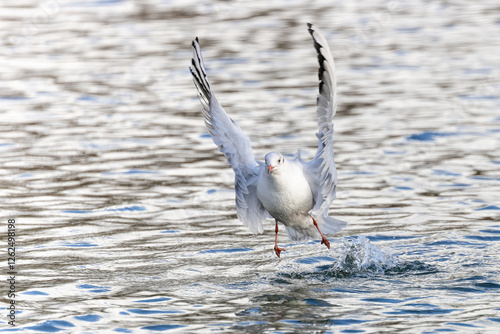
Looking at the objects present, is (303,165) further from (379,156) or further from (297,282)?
(379,156)

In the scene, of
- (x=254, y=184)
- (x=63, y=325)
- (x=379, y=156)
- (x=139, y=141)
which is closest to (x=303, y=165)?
(x=254, y=184)

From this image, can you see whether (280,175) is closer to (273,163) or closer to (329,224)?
(273,163)

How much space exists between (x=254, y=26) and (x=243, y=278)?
1693cm

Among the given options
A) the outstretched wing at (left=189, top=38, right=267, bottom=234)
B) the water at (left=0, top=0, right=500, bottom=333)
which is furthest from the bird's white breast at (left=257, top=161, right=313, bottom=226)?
the water at (left=0, top=0, right=500, bottom=333)

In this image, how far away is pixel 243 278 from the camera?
9.16m

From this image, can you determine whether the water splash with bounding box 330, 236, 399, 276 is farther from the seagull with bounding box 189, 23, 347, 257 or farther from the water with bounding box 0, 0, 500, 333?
the seagull with bounding box 189, 23, 347, 257

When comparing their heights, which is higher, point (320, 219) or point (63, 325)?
point (320, 219)

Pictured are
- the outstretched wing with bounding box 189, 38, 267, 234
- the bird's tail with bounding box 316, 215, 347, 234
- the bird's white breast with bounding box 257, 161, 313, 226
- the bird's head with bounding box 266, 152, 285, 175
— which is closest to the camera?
the bird's head with bounding box 266, 152, 285, 175

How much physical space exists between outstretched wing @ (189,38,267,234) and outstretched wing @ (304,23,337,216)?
25.0 inches

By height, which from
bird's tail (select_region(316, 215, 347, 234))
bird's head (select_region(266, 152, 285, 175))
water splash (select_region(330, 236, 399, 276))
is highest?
bird's head (select_region(266, 152, 285, 175))

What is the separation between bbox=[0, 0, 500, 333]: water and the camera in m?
8.34

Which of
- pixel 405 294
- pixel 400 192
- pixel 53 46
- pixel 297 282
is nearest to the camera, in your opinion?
pixel 405 294

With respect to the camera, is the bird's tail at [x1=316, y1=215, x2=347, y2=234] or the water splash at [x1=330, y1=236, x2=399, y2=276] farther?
the bird's tail at [x1=316, y1=215, x2=347, y2=234]

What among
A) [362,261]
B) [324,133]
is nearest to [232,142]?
[324,133]
